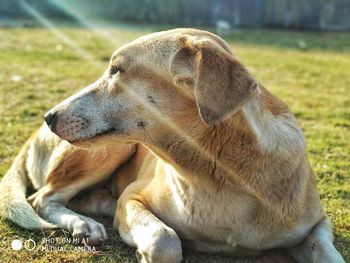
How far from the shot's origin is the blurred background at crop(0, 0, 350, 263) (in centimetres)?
442

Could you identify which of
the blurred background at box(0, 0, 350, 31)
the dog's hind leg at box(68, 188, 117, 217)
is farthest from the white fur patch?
the blurred background at box(0, 0, 350, 31)

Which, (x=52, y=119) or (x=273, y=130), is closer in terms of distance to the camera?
(x=273, y=130)

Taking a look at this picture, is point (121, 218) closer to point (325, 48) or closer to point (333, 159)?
point (333, 159)

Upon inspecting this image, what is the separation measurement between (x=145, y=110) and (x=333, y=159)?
2.72 metres

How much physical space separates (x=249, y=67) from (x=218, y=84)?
7964mm

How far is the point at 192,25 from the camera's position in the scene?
61.4 feet

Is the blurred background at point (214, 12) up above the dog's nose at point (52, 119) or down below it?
below

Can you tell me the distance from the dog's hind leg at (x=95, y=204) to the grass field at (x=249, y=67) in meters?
0.11

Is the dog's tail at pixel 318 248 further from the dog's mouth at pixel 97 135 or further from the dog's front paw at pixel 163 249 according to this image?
the dog's mouth at pixel 97 135

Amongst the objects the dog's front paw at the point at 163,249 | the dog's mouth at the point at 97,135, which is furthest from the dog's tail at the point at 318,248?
the dog's mouth at the point at 97,135

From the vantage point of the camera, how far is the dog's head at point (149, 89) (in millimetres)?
2850

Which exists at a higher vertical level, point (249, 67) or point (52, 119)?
point (52, 119)

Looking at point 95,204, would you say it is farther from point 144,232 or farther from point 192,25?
point 192,25

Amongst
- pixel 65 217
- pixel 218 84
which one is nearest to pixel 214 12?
pixel 65 217
